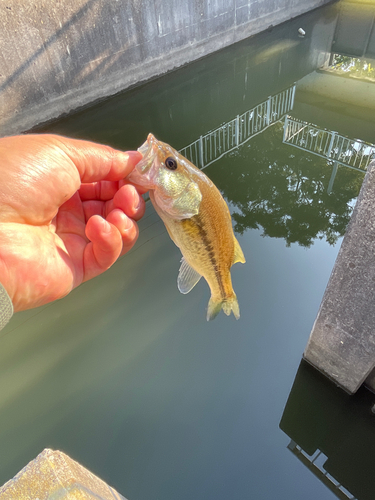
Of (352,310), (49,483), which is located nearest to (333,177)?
(352,310)

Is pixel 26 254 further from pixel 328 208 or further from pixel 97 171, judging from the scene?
pixel 328 208

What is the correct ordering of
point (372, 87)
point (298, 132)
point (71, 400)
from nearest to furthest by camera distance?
point (71, 400) → point (298, 132) → point (372, 87)

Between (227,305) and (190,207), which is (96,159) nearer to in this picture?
(190,207)

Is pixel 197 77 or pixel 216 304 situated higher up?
pixel 216 304

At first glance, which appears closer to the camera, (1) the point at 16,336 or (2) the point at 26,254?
(2) the point at 26,254

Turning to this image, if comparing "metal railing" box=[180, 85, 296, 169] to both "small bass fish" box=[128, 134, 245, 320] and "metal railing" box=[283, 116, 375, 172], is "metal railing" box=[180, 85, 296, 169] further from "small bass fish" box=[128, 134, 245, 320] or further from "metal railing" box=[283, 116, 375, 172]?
"small bass fish" box=[128, 134, 245, 320]

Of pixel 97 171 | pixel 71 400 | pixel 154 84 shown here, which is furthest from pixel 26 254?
pixel 154 84

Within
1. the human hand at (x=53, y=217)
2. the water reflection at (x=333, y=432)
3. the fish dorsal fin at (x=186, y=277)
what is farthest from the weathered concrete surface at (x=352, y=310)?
the human hand at (x=53, y=217)
